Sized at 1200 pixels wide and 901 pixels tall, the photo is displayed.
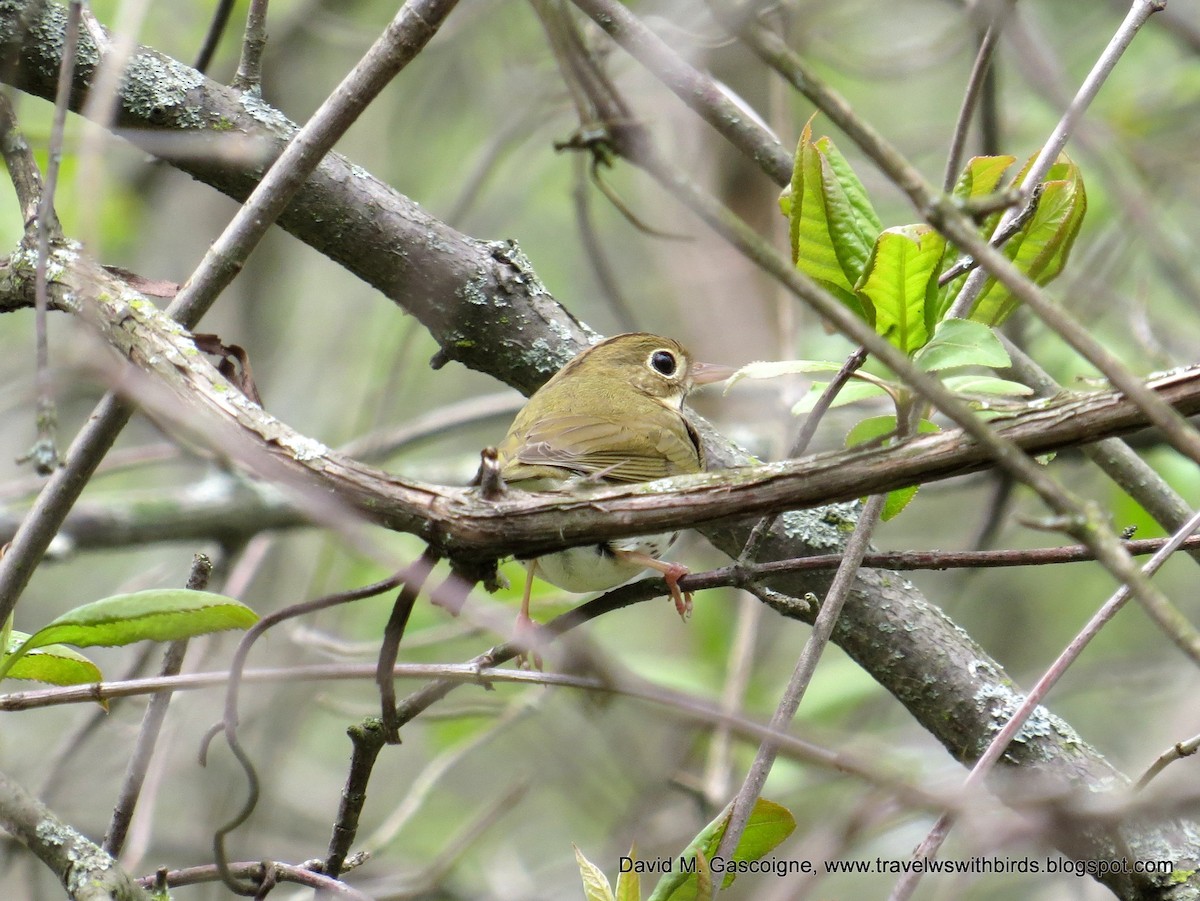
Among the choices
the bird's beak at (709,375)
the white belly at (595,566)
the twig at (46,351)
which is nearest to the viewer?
the twig at (46,351)

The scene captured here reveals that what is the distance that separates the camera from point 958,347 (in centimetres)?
186

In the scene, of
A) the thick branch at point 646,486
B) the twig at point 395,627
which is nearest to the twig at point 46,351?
the thick branch at point 646,486

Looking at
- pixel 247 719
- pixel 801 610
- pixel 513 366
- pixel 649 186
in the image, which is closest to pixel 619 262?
pixel 649 186

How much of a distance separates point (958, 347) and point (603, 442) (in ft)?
5.15

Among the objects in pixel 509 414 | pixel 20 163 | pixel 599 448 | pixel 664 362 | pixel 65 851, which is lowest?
pixel 65 851

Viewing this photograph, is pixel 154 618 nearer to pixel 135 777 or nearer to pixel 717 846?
pixel 135 777

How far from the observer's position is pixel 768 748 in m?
1.62

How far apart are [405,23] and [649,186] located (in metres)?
5.39

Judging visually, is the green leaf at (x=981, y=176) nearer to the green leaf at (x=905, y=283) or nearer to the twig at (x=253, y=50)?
the green leaf at (x=905, y=283)

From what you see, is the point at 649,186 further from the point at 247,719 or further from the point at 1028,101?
the point at 247,719

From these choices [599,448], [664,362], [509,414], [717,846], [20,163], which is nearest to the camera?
A: [717,846]

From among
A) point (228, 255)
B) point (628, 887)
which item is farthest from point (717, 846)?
point (228, 255)

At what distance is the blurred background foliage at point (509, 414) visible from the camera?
4.14m

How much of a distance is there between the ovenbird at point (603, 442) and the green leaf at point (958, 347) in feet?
2.62
